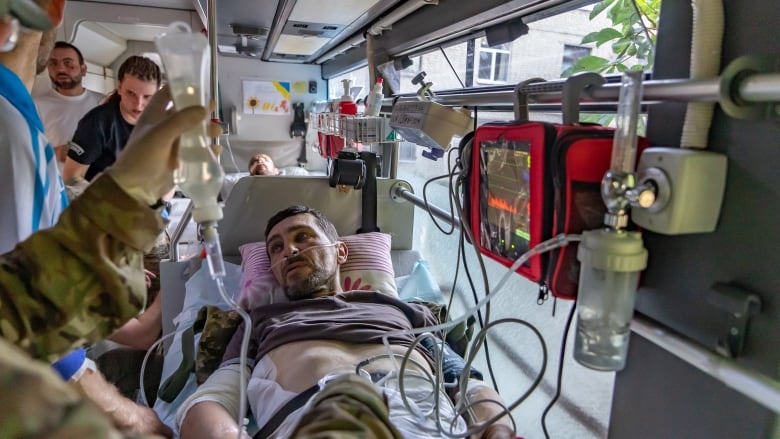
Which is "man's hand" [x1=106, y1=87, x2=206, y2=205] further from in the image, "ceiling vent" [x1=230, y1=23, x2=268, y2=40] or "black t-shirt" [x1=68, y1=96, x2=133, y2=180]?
"ceiling vent" [x1=230, y1=23, x2=268, y2=40]

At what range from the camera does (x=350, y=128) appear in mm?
1916

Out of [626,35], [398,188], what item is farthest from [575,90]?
[398,188]

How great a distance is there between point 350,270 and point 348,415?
1.54m

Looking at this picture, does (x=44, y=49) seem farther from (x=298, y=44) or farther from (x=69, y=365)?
(x=298, y=44)

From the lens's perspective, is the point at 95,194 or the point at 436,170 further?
the point at 436,170

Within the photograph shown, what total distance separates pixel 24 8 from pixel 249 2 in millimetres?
2110

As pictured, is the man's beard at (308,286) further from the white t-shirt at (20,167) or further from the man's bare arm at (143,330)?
the white t-shirt at (20,167)

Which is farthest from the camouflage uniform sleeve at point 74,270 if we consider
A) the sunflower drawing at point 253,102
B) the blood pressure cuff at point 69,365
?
the sunflower drawing at point 253,102

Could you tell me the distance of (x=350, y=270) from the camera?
2.05 metres

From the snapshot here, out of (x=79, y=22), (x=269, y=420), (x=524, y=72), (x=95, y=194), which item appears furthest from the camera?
(x=79, y=22)

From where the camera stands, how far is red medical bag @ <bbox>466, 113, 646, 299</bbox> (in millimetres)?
691

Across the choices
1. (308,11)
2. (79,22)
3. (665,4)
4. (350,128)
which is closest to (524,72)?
(350,128)

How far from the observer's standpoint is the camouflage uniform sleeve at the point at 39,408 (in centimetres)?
34

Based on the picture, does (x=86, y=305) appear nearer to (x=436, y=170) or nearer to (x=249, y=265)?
(x=249, y=265)
